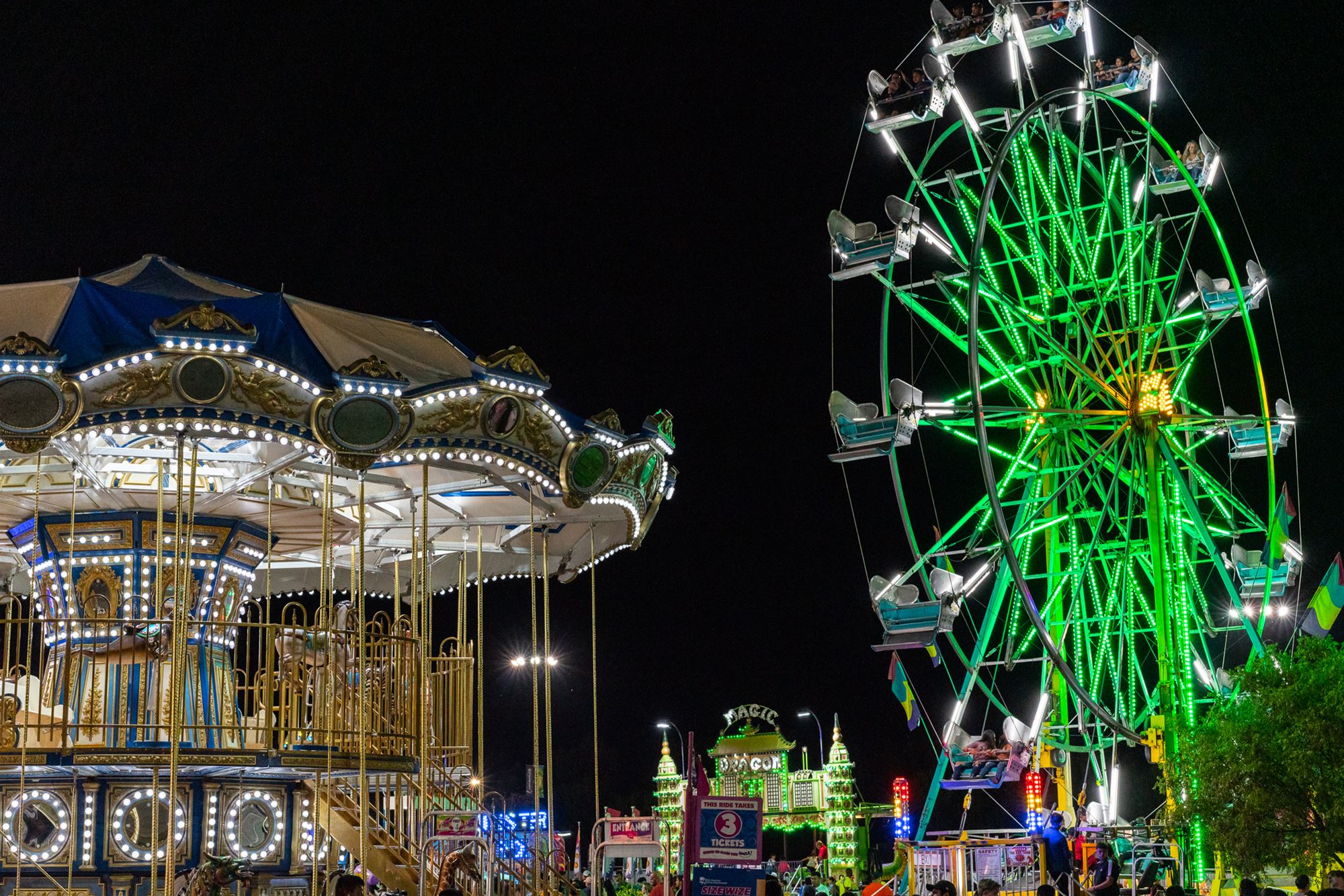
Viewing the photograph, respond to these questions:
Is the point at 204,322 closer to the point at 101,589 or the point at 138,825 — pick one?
the point at 101,589

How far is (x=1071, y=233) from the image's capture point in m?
21.1

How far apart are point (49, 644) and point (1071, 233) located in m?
14.5

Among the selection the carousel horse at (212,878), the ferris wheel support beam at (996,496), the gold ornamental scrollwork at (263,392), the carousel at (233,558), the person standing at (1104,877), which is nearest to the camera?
the carousel horse at (212,878)

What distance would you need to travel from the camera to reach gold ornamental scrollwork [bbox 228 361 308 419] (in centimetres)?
1214

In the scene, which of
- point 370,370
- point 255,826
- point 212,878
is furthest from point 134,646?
point 370,370

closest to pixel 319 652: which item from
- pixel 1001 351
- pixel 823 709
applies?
pixel 1001 351

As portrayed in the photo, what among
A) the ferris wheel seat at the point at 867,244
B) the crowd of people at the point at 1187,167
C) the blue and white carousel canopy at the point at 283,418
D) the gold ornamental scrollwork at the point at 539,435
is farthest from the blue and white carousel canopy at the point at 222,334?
the crowd of people at the point at 1187,167

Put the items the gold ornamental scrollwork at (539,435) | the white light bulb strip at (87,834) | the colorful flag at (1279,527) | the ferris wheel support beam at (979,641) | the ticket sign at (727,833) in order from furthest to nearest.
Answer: the ferris wheel support beam at (979,641) → the colorful flag at (1279,527) → the gold ornamental scrollwork at (539,435) → the white light bulb strip at (87,834) → the ticket sign at (727,833)

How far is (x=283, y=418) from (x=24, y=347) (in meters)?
2.09

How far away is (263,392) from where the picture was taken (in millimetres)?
12242

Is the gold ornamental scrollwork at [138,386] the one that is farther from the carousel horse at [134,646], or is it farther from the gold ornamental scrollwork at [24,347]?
the carousel horse at [134,646]

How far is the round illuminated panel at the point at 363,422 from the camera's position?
12492mm

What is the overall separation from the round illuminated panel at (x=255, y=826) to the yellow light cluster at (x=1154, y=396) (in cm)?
1226

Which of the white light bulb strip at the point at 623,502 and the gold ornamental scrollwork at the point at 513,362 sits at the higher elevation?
the gold ornamental scrollwork at the point at 513,362
